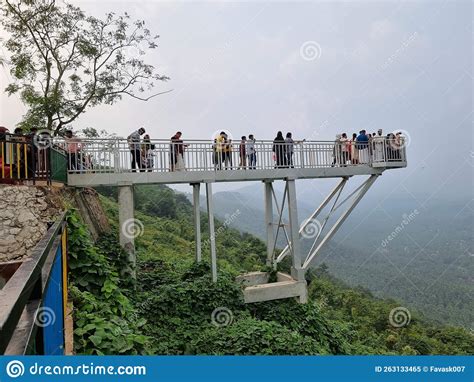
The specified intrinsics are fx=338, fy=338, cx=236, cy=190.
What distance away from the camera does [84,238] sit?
6.02m

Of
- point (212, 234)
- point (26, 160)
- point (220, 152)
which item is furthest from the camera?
point (220, 152)

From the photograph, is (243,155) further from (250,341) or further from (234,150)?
(250,341)

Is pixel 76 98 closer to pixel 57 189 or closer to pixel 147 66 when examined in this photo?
pixel 147 66

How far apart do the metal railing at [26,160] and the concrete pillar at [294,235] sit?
610 cm

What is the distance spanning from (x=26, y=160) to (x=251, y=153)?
17.8ft

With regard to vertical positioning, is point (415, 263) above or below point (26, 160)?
below

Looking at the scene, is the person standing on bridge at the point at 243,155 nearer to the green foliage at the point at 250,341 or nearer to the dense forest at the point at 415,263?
the dense forest at the point at 415,263

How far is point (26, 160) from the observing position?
6.73m

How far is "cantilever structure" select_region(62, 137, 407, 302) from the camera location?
28.0ft

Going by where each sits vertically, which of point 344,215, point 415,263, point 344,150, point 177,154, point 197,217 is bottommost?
point 415,263

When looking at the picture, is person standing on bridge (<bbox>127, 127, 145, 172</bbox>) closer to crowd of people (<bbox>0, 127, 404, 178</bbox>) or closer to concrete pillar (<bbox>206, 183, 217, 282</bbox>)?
crowd of people (<bbox>0, 127, 404, 178</bbox>)

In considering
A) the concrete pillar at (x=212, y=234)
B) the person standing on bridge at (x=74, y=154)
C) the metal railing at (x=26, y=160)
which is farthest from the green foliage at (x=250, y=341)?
the person standing on bridge at (x=74, y=154)

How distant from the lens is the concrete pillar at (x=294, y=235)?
9.82 metres

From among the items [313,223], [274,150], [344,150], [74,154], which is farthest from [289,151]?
[74,154]
